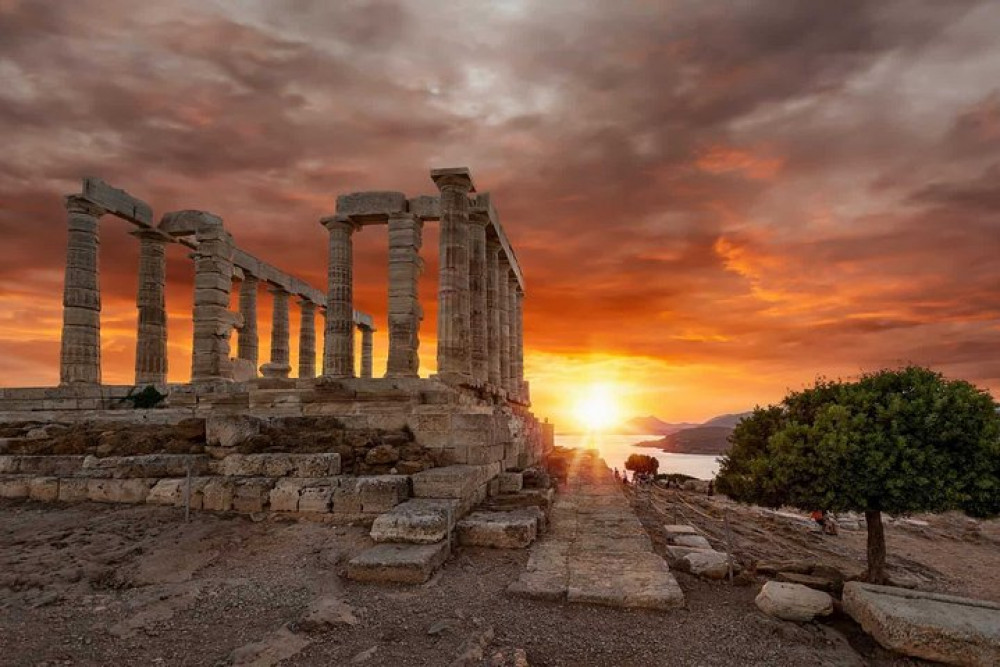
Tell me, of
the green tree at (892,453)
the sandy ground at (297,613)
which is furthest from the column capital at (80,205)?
the green tree at (892,453)

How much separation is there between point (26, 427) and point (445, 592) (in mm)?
13789

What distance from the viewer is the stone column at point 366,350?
45.7 metres

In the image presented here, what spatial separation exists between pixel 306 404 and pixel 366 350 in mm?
30813

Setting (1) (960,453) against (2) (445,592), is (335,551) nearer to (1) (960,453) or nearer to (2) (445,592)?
(2) (445,592)

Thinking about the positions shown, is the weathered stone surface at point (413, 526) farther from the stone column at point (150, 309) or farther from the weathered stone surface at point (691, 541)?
the stone column at point (150, 309)

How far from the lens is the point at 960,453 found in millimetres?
9852

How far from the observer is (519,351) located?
3375 centimetres

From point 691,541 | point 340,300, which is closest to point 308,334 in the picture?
point 340,300

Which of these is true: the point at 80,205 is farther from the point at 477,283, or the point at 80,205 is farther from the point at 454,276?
the point at 477,283

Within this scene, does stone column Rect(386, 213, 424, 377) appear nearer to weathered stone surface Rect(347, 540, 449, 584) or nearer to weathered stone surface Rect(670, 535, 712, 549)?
weathered stone surface Rect(670, 535, 712, 549)

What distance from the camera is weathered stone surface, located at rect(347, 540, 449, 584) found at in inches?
314

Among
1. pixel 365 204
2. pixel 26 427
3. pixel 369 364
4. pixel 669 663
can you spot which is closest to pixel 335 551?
pixel 669 663

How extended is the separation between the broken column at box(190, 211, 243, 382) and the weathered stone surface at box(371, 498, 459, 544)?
17937 mm

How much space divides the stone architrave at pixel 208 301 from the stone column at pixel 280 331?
791 centimetres
